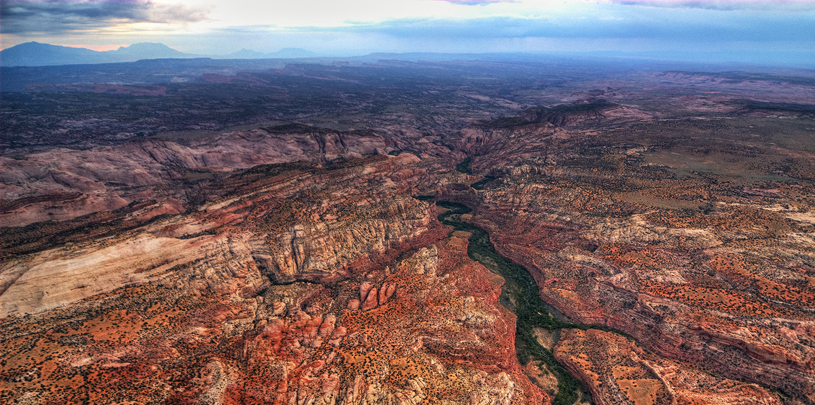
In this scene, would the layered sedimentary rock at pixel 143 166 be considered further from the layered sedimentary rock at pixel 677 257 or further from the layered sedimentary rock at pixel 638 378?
the layered sedimentary rock at pixel 638 378

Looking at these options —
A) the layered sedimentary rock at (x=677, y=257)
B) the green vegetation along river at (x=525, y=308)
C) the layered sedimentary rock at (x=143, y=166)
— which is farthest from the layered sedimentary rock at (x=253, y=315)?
the layered sedimentary rock at (x=143, y=166)

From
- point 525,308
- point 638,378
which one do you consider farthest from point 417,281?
point 638,378

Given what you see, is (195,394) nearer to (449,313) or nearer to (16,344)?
(16,344)

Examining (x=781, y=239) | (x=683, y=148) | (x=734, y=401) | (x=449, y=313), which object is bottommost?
(x=734, y=401)

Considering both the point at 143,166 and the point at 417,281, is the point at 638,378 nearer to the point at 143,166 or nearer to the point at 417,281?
the point at 417,281

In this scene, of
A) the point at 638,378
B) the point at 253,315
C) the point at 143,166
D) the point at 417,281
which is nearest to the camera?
the point at 638,378

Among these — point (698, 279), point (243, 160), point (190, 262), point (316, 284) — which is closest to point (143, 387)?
point (190, 262)
